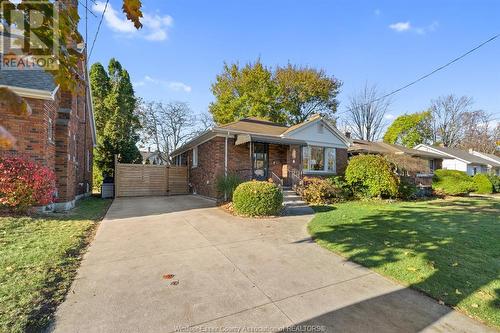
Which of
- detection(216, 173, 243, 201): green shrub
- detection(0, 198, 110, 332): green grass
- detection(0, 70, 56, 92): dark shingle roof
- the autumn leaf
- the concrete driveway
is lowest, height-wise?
the concrete driveway

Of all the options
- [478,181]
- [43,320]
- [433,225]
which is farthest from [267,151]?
[478,181]

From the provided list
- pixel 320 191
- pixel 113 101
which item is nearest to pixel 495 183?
pixel 320 191

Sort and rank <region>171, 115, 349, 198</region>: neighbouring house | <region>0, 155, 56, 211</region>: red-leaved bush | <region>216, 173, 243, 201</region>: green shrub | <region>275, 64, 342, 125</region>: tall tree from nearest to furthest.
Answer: <region>0, 155, 56, 211</region>: red-leaved bush
<region>216, 173, 243, 201</region>: green shrub
<region>171, 115, 349, 198</region>: neighbouring house
<region>275, 64, 342, 125</region>: tall tree

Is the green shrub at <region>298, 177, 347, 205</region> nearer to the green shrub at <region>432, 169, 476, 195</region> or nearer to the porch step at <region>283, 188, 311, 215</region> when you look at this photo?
the porch step at <region>283, 188, 311, 215</region>

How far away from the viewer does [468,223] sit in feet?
26.5

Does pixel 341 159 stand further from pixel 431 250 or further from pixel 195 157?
pixel 431 250

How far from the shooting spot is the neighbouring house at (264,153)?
1257 cm

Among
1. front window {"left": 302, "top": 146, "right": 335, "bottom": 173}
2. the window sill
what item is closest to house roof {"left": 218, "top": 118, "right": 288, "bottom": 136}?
front window {"left": 302, "top": 146, "right": 335, "bottom": 173}

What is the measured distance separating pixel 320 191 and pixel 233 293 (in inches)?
370

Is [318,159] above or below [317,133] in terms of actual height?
below

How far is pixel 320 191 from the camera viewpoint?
1216cm

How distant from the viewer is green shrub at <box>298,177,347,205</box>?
12.0 metres

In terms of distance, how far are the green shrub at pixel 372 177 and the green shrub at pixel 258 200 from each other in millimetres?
6643

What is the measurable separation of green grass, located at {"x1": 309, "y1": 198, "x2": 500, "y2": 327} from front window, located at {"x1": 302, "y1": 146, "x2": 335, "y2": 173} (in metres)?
6.73
